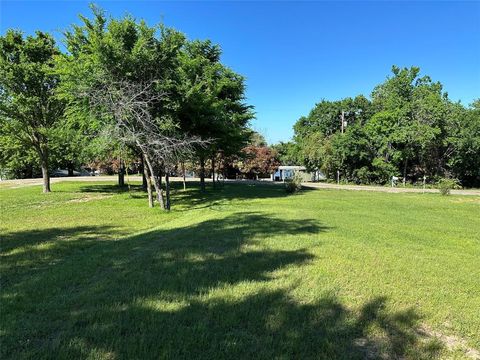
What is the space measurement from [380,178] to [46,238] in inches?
1328

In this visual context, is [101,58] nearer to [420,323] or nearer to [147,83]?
[147,83]

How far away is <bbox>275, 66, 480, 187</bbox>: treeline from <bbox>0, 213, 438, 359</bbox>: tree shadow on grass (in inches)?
1240

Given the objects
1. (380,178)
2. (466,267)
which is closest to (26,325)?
Result: (466,267)

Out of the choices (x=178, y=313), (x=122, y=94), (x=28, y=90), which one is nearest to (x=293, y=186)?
(x=122, y=94)

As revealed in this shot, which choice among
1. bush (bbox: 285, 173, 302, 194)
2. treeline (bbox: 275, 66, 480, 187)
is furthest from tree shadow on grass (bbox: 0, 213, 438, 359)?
treeline (bbox: 275, 66, 480, 187)

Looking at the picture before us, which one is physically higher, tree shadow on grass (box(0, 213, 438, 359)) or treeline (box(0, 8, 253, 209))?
treeline (box(0, 8, 253, 209))

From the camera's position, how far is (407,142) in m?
34.1

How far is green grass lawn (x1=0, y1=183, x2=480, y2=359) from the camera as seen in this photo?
3.17 m

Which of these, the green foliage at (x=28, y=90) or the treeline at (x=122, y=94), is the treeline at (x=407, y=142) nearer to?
the treeline at (x=122, y=94)

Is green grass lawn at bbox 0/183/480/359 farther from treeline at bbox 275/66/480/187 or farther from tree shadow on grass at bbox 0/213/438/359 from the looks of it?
treeline at bbox 275/66/480/187

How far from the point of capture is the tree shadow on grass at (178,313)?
3076 millimetres

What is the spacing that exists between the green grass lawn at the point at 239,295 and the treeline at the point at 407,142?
27.8m

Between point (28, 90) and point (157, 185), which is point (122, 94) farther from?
point (28, 90)

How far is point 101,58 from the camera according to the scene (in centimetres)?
1305
